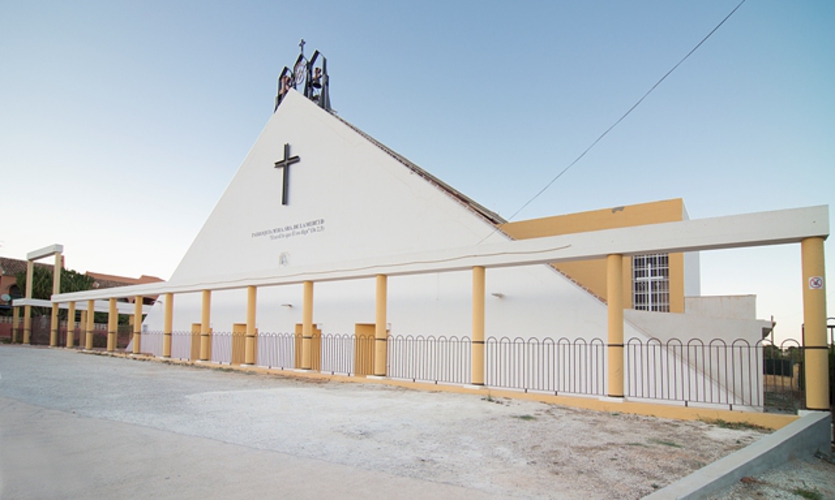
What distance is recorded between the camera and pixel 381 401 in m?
10.7

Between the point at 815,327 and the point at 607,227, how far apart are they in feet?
34.7

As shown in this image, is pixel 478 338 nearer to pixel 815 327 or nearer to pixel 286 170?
pixel 815 327

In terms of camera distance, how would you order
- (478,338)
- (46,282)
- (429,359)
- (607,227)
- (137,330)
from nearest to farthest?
1. (478,338)
2. (429,359)
3. (607,227)
4. (137,330)
5. (46,282)

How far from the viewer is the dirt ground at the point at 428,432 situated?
18.8ft

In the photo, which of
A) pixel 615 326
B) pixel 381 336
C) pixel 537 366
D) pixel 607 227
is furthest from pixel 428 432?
pixel 607 227

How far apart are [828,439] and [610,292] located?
3895 millimetres

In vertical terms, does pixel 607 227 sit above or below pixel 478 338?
above

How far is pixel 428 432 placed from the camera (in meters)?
7.77

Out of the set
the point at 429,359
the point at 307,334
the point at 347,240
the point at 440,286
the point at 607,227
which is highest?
the point at 607,227

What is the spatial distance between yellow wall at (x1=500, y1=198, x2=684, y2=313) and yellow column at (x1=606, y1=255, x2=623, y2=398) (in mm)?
6710

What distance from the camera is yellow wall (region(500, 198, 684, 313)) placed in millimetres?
17875

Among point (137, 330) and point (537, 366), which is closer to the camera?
point (537, 366)

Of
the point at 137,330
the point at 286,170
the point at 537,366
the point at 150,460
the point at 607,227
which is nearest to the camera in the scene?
the point at 150,460

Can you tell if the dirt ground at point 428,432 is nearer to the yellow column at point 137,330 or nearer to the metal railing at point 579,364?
the metal railing at point 579,364
